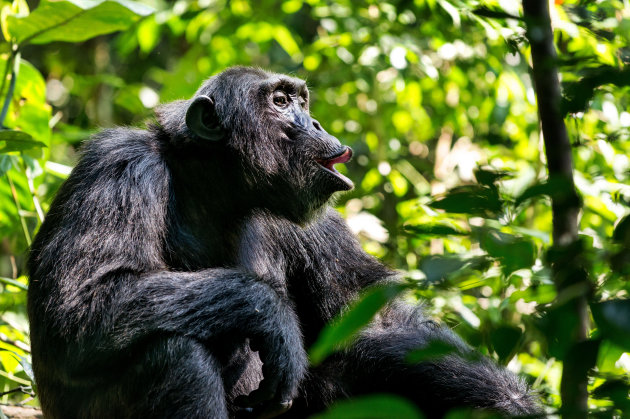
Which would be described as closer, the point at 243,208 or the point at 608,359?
the point at 608,359

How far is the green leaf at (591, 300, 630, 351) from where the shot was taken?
125 centimetres

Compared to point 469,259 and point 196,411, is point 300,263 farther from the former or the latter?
point 469,259

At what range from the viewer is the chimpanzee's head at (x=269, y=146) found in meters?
4.59

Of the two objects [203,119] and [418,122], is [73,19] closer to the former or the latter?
[203,119]

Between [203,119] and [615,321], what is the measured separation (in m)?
3.62

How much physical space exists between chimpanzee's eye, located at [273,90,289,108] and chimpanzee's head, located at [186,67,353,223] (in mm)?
110

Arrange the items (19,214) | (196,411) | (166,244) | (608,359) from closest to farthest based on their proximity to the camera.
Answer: (608,359)
(196,411)
(166,244)
(19,214)

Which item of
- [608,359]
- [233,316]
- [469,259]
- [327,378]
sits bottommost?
[327,378]

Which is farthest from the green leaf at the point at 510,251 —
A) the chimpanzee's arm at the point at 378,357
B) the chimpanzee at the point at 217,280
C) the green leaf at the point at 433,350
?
the chimpanzee's arm at the point at 378,357

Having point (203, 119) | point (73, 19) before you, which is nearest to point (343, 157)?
point (203, 119)

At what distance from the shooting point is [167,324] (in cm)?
368

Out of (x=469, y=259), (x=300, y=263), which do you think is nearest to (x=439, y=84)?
(x=300, y=263)

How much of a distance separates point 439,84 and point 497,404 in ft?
16.2

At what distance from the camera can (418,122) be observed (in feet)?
33.2
